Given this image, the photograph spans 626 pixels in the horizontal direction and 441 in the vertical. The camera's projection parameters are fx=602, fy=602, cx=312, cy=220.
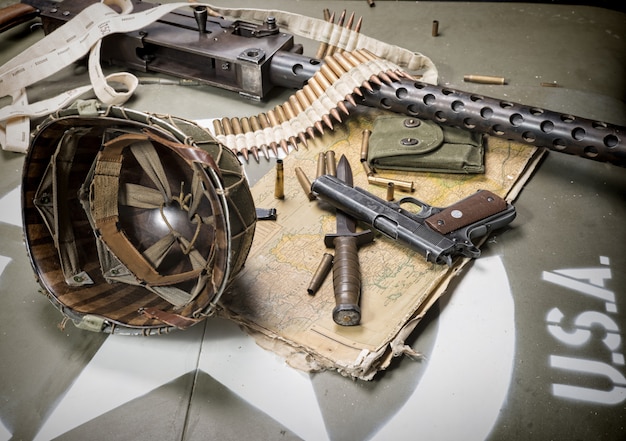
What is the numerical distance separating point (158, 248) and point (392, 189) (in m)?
0.98

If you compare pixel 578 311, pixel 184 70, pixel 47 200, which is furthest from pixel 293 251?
pixel 184 70

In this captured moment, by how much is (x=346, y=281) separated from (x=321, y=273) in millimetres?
143

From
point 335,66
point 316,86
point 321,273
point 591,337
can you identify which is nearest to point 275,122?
point 316,86

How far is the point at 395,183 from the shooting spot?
2.60 m

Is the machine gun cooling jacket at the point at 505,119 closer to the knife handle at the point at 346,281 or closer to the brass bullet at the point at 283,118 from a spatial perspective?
the brass bullet at the point at 283,118

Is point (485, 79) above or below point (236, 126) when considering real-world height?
above

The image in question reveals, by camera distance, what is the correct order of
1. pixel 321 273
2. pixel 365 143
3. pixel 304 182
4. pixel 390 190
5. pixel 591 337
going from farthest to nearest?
1. pixel 365 143
2. pixel 304 182
3. pixel 390 190
4. pixel 321 273
5. pixel 591 337

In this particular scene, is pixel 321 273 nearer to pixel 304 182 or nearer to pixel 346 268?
pixel 346 268

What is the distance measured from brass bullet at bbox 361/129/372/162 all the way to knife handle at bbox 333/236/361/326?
59cm

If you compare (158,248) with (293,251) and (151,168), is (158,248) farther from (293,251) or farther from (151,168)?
(293,251)

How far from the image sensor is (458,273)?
2.27 m

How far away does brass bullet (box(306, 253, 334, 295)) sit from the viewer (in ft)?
7.15

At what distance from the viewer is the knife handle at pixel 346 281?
203cm

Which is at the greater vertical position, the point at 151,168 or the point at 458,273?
the point at 151,168
